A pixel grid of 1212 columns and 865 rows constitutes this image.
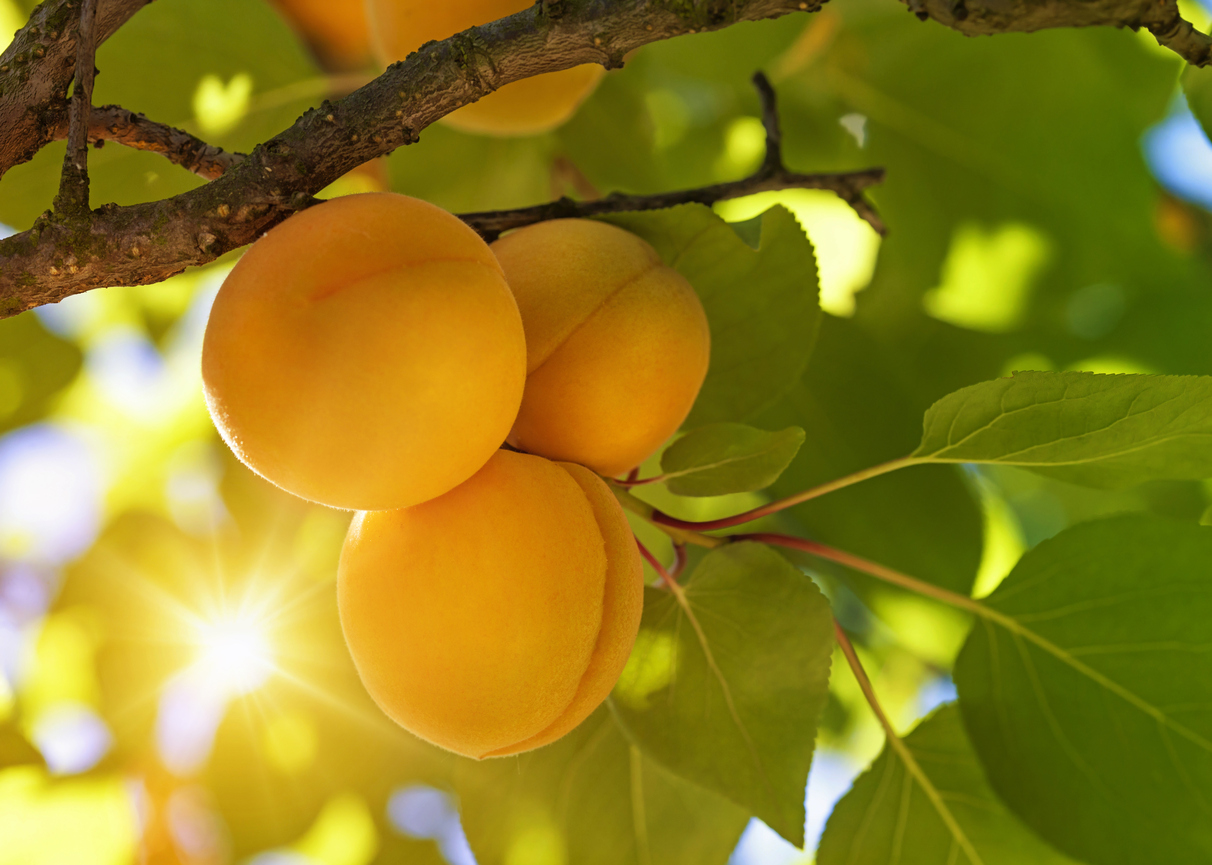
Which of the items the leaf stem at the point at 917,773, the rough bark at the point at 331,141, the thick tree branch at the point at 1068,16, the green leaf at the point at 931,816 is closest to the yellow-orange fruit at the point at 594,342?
the rough bark at the point at 331,141

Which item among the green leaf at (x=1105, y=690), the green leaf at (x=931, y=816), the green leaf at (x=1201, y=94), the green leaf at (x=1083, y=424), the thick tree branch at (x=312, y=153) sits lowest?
the green leaf at (x=931, y=816)

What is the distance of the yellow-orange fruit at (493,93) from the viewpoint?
0.66m

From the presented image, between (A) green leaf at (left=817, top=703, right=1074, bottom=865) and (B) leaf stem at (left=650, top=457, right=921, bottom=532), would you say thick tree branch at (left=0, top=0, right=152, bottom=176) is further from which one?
(A) green leaf at (left=817, top=703, right=1074, bottom=865)

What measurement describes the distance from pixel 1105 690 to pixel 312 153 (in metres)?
0.66

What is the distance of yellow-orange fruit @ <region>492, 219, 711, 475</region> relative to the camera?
50 cm

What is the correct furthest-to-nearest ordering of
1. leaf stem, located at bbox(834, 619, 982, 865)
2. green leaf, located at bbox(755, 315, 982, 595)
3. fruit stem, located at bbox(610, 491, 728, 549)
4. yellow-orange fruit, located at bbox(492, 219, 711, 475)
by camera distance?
green leaf, located at bbox(755, 315, 982, 595) → leaf stem, located at bbox(834, 619, 982, 865) → fruit stem, located at bbox(610, 491, 728, 549) → yellow-orange fruit, located at bbox(492, 219, 711, 475)

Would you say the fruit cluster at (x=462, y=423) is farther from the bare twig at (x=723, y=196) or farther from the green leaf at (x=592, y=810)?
the green leaf at (x=592, y=810)

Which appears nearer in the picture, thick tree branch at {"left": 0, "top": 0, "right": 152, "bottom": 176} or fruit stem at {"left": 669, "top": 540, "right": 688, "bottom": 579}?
thick tree branch at {"left": 0, "top": 0, "right": 152, "bottom": 176}

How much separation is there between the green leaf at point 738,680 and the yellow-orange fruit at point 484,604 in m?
0.16

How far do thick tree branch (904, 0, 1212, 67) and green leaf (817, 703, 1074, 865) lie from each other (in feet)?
1.84

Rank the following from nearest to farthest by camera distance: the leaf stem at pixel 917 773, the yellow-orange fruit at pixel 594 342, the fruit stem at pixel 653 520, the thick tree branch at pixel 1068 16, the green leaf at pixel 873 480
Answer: the thick tree branch at pixel 1068 16 < the yellow-orange fruit at pixel 594 342 < the fruit stem at pixel 653 520 < the leaf stem at pixel 917 773 < the green leaf at pixel 873 480

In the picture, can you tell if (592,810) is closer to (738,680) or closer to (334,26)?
(738,680)

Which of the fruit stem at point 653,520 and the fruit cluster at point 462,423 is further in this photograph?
the fruit stem at point 653,520

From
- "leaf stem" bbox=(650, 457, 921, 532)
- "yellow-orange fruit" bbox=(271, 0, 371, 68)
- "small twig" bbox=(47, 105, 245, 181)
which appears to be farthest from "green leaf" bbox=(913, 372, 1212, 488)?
"yellow-orange fruit" bbox=(271, 0, 371, 68)
